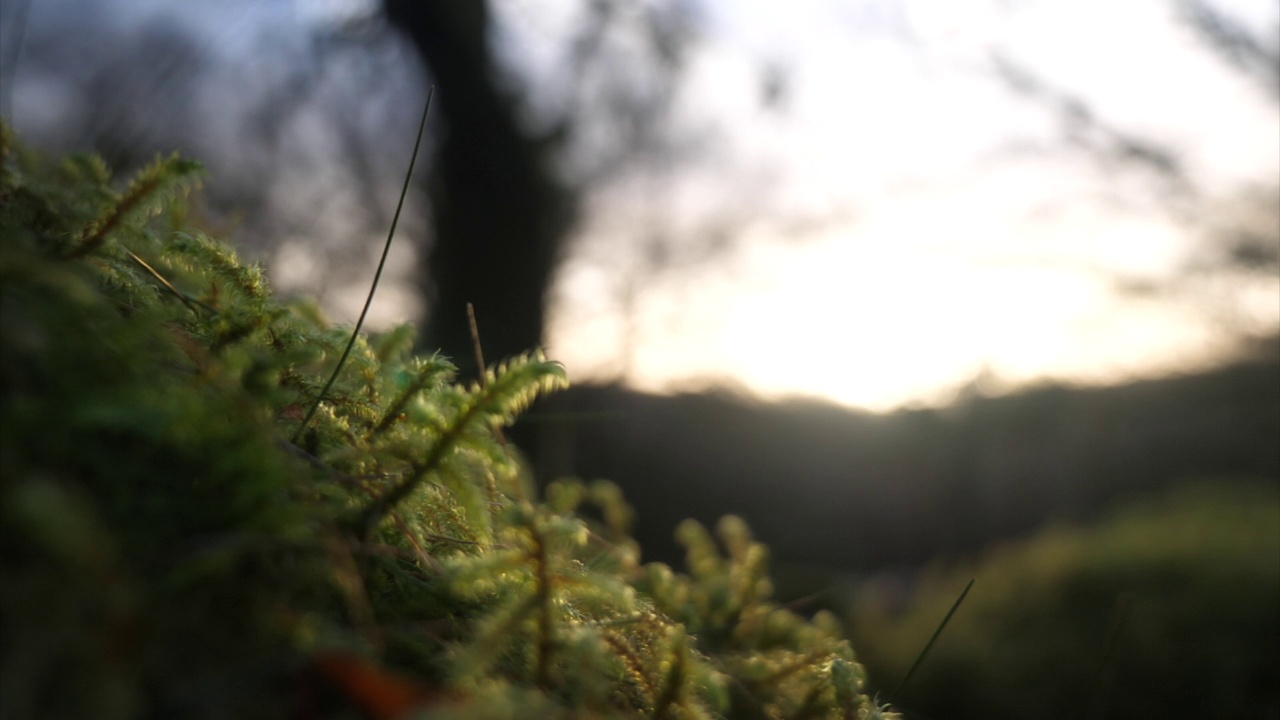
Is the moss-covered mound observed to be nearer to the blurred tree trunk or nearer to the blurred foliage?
the blurred foliage

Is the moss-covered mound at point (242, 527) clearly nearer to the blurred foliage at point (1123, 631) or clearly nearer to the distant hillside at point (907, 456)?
the blurred foliage at point (1123, 631)

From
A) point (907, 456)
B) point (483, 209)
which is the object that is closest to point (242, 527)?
point (483, 209)

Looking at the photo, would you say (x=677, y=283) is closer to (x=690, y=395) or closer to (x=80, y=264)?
(x=690, y=395)

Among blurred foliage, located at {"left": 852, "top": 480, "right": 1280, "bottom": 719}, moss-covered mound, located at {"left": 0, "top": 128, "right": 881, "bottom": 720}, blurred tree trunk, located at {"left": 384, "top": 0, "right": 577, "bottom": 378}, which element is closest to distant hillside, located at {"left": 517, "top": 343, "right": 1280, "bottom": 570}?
blurred tree trunk, located at {"left": 384, "top": 0, "right": 577, "bottom": 378}

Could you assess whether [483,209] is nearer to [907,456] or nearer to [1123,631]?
[1123,631]

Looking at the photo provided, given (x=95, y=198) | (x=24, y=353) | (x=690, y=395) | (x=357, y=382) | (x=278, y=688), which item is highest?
(x=690, y=395)

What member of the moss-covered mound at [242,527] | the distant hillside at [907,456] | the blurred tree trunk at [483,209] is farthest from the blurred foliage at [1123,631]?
the blurred tree trunk at [483,209]

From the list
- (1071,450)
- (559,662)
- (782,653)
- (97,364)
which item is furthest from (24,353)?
(1071,450)
